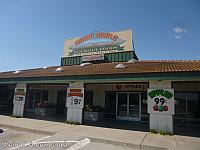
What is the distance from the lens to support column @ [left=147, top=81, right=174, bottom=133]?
9563 millimetres

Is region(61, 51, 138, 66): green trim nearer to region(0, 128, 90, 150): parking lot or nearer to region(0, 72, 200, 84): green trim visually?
region(0, 72, 200, 84): green trim

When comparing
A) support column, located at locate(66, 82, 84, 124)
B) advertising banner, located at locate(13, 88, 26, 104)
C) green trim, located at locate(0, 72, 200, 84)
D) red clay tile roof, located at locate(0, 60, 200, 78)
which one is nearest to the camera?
green trim, located at locate(0, 72, 200, 84)

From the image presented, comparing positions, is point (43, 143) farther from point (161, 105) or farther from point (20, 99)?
point (20, 99)

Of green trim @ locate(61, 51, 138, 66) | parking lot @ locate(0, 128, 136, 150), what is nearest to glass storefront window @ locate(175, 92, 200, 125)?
green trim @ locate(61, 51, 138, 66)

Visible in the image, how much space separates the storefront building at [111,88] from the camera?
9844 mm

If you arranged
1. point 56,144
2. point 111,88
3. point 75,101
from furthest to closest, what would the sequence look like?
1. point 111,88
2. point 75,101
3. point 56,144

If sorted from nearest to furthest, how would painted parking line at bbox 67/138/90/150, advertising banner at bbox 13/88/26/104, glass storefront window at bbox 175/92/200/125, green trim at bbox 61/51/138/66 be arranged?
painted parking line at bbox 67/138/90/150 < glass storefront window at bbox 175/92/200/125 < advertising banner at bbox 13/88/26/104 < green trim at bbox 61/51/138/66

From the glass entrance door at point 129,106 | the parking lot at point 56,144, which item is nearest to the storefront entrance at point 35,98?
the glass entrance door at point 129,106

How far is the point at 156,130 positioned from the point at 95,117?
597cm

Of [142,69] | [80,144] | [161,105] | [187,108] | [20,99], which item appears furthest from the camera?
[20,99]

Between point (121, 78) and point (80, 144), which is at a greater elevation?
point (121, 78)

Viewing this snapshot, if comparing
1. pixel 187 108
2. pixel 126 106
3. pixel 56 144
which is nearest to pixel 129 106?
pixel 126 106

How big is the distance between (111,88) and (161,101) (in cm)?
654

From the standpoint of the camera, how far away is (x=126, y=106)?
50.0 feet
